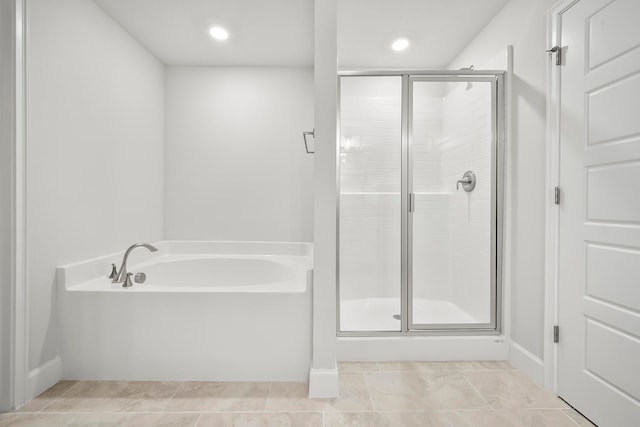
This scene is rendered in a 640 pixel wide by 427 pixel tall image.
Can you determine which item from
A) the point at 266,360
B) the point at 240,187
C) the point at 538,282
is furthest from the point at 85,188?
the point at 538,282

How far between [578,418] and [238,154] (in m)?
2.93

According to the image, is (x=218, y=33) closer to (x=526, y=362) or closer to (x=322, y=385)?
(x=322, y=385)

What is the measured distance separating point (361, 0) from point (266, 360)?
7.58 ft

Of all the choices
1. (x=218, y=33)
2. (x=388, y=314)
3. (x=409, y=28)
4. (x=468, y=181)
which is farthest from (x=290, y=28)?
(x=388, y=314)

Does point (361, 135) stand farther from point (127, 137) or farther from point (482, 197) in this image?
point (127, 137)

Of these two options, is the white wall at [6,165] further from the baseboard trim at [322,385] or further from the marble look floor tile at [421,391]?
the marble look floor tile at [421,391]

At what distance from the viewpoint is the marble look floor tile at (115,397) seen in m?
1.60

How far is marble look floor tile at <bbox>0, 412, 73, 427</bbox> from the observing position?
1.47m

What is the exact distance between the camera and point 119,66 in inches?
95.3

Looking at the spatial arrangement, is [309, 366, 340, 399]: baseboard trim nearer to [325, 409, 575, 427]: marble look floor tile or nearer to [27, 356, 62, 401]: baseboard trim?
[325, 409, 575, 427]: marble look floor tile

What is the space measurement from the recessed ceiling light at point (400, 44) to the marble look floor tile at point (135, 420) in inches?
112

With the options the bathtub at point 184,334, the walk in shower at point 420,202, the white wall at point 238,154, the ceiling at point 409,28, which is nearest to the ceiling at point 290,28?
the ceiling at point 409,28

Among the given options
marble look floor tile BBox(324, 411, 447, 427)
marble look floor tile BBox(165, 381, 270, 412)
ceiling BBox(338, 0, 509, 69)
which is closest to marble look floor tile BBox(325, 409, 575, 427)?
marble look floor tile BBox(324, 411, 447, 427)

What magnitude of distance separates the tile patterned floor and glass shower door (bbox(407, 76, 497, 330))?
461mm
